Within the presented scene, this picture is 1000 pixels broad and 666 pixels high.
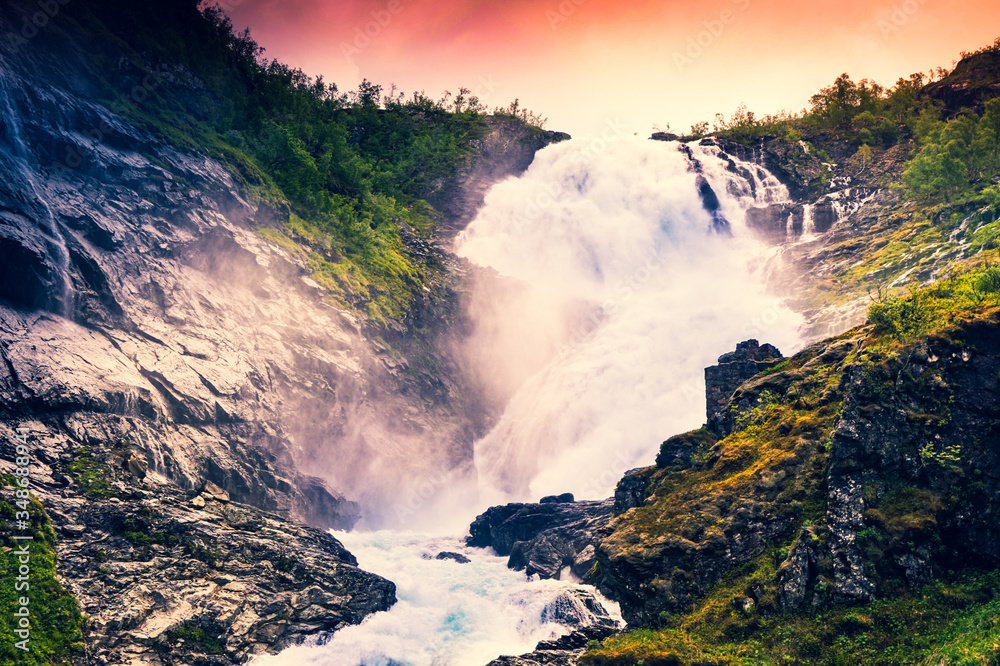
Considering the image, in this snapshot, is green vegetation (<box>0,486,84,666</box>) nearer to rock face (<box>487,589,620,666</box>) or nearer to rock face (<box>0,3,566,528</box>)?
rock face (<box>0,3,566,528</box>)

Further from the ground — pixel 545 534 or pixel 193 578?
pixel 193 578

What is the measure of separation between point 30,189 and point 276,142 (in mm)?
32024

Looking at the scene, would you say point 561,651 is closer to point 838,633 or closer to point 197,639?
point 838,633

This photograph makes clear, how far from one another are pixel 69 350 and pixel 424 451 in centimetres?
3030

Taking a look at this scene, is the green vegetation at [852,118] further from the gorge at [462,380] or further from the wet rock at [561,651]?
the wet rock at [561,651]

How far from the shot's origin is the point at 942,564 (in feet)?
58.6

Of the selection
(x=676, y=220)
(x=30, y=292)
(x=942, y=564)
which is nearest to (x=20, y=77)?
(x=30, y=292)

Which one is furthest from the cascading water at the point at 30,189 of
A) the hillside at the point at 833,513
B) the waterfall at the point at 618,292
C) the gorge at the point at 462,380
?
the waterfall at the point at 618,292

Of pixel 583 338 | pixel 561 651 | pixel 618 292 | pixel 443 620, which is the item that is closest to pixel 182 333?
pixel 443 620

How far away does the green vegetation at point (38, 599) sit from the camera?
19.7 meters

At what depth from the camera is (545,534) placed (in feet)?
131

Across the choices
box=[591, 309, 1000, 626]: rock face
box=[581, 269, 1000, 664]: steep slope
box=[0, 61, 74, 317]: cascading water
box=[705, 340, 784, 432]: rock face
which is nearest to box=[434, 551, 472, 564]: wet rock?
box=[581, 269, 1000, 664]: steep slope

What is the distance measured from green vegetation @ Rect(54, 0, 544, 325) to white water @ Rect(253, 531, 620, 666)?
2521 centimetres

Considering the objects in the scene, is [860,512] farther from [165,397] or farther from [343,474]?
[343,474]
